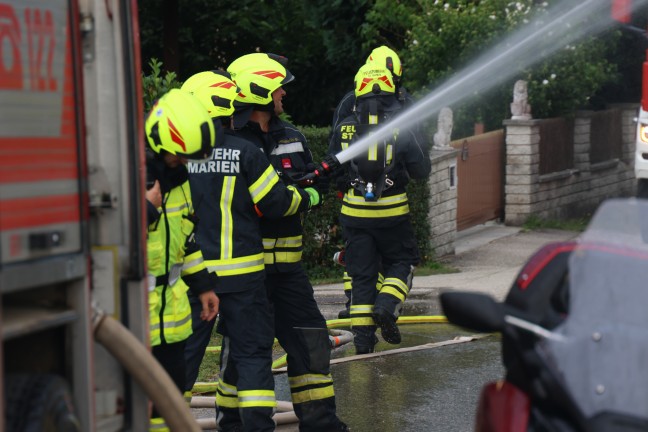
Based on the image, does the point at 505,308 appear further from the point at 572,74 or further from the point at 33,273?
the point at 572,74

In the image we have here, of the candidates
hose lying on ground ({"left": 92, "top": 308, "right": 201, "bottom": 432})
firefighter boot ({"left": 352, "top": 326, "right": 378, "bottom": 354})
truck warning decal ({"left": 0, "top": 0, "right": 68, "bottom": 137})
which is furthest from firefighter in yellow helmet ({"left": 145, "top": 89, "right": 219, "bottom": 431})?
firefighter boot ({"left": 352, "top": 326, "right": 378, "bottom": 354})

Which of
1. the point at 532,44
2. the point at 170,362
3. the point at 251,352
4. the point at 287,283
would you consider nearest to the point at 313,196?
the point at 287,283

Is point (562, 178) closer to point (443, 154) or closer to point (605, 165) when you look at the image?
point (605, 165)

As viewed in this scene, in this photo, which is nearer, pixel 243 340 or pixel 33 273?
pixel 33 273

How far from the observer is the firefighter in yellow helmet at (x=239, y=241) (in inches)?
242

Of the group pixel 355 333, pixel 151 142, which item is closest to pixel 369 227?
pixel 355 333

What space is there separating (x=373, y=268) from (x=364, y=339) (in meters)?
0.50

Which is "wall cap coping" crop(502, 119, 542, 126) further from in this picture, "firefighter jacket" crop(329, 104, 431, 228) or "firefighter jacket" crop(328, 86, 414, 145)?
"firefighter jacket" crop(329, 104, 431, 228)

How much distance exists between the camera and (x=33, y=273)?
365cm

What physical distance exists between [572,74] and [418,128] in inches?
346

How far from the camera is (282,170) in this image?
6.79m

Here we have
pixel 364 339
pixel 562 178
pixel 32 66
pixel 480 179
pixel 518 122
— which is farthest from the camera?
pixel 562 178

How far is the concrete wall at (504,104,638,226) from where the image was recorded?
1636cm

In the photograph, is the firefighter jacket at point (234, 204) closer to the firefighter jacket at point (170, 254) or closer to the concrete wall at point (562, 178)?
the firefighter jacket at point (170, 254)
